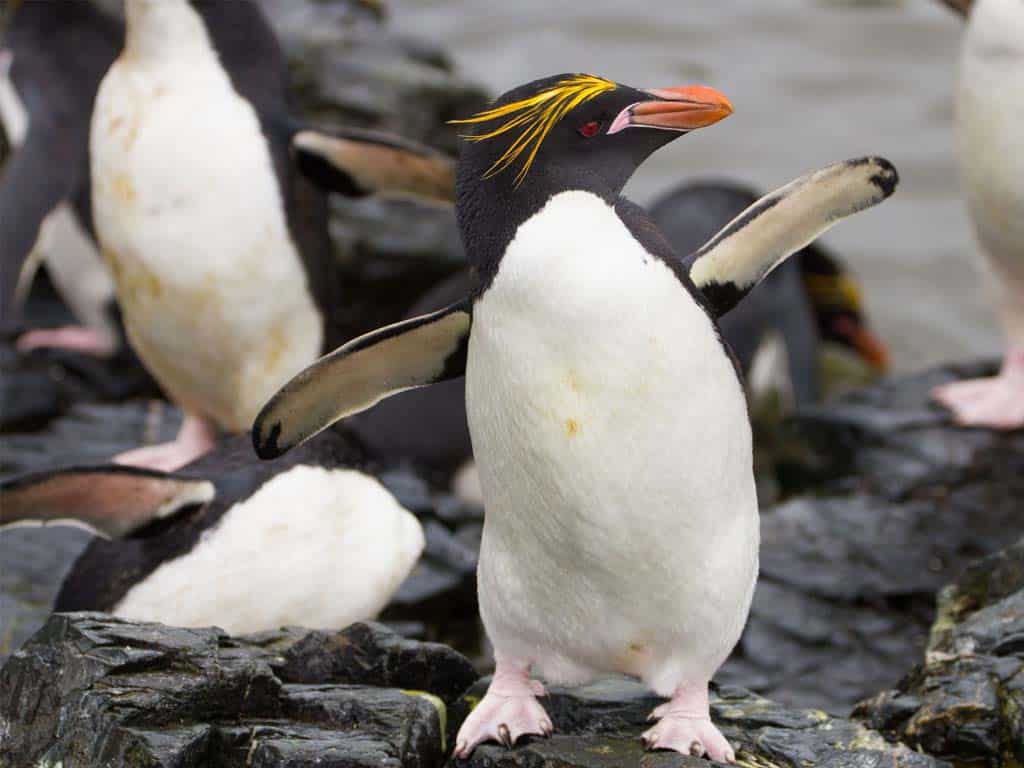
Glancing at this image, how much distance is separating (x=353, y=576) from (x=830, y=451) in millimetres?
2294

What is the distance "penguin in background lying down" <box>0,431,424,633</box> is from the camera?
3.63m

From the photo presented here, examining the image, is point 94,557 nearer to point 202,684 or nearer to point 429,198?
point 202,684

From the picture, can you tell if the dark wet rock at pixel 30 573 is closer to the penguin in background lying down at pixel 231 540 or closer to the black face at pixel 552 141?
the penguin in background lying down at pixel 231 540

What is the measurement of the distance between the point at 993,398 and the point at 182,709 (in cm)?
335

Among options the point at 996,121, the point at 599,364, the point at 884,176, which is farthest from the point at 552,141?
the point at 996,121

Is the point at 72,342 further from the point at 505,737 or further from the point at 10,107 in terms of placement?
the point at 505,737

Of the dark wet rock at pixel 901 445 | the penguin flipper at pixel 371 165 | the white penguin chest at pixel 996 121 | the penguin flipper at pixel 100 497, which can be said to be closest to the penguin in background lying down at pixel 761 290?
the dark wet rock at pixel 901 445

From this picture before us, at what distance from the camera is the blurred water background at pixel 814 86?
9578mm

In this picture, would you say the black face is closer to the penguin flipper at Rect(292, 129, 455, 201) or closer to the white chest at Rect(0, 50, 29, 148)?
the penguin flipper at Rect(292, 129, 455, 201)

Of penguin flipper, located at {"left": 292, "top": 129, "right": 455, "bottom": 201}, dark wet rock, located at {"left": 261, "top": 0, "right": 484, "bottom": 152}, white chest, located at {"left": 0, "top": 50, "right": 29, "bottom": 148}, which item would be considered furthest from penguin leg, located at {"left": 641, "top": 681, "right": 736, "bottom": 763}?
dark wet rock, located at {"left": 261, "top": 0, "right": 484, "bottom": 152}

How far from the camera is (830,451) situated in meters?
5.79

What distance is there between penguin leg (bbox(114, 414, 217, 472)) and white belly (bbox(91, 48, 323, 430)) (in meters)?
0.30

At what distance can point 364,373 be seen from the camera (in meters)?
3.15

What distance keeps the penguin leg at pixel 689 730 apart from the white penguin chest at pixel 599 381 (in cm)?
30
